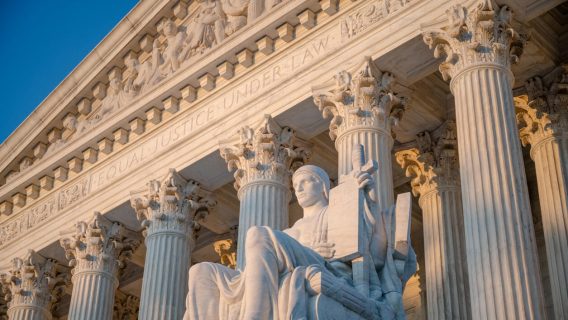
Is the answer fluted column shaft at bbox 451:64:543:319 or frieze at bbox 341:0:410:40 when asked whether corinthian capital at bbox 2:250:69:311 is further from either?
fluted column shaft at bbox 451:64:543:319

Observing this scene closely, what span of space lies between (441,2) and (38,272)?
13.9 meters

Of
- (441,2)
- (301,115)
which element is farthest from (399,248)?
(301,115)

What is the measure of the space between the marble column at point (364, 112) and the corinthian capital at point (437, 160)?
108 inches

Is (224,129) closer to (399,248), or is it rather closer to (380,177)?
(380,177)

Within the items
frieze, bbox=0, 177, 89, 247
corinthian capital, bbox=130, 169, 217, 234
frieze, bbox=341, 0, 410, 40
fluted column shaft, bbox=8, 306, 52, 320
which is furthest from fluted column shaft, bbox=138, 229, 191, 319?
frieze, bbox=341, 0, 410, 40

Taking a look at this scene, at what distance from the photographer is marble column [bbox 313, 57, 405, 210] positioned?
1755 centimetres

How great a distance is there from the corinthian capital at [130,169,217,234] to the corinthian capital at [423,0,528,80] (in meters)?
7.42

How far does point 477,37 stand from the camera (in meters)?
16.6

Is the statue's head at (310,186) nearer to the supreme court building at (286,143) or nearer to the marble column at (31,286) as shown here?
the supreme court building at (286,143)

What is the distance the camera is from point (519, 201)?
578 inches

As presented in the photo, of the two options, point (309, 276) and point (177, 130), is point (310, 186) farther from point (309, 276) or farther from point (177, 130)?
Result: point (177, 130)

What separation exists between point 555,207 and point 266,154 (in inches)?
234

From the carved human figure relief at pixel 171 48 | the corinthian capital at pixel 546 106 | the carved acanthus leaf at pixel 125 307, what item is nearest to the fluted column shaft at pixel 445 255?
the corinthian capital at pixel 546 106

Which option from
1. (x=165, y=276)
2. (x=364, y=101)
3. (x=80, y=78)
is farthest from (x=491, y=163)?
(x=80, y=78)
